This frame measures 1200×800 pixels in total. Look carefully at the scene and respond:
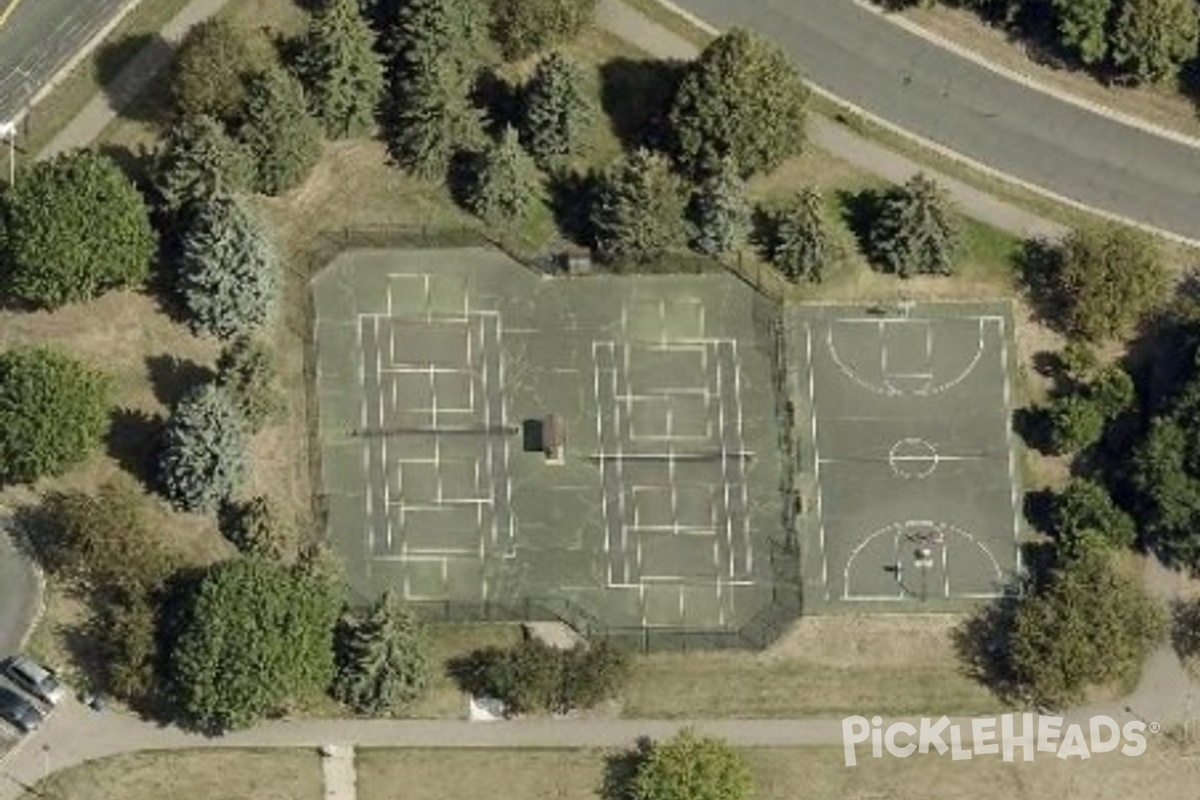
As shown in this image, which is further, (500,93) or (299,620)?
(500,93)

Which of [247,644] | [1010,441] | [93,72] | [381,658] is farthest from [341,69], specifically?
[1010,441]

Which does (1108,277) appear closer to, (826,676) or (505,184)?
(826,676)

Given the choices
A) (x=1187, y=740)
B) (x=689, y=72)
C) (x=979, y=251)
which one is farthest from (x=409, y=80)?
(x=1187, y=740)

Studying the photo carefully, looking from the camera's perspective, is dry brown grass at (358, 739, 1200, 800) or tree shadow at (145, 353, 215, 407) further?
tree shadow at (145, 353, 215, 407)

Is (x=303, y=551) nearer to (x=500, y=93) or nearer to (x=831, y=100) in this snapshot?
(x=500, y=93)

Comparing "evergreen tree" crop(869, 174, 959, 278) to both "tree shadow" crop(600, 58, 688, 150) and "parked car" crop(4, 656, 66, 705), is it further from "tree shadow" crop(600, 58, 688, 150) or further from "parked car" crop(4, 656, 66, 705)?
"parked car" crop(4, 656, 66, 705)

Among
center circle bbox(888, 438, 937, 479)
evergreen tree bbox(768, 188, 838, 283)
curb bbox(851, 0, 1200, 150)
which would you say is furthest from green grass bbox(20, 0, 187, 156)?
center circle bbox(888, 438, 937, 479)
